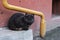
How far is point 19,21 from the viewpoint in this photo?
13.4 ft

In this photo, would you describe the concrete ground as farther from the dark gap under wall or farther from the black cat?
the dark gap under wall

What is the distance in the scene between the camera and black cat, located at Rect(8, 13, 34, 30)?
13.4 ft

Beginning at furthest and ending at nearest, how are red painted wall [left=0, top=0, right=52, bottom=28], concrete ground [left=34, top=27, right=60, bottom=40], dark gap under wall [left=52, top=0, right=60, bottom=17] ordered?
1. dark gap under wall [left=52, top=0, right=60, bottom=17]
2. concrete ground [left=34, top=27, right=60, bottom=40]
3. red painted wall [left=0, top=0, right=52, bottom=28]

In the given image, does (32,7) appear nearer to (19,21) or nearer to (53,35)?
(19,21)

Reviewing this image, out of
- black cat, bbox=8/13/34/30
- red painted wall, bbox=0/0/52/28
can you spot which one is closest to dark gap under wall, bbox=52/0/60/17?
red painted wall, bbox=0/0/52/28

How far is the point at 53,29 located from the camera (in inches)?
206

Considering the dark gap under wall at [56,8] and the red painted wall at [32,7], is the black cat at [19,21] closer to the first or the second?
the red painted wall at [32,7]

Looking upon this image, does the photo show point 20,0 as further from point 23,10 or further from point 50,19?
point 50,19

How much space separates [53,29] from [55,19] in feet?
1.27

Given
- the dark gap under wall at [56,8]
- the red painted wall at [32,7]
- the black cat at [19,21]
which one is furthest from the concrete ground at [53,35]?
the dark gap under wall at [56,8]

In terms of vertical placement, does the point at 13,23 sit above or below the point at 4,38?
above

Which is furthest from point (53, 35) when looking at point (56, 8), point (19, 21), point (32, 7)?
point (56, 8)

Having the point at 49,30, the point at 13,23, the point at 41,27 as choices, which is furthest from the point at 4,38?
the point at 49,30

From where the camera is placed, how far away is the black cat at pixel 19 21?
408cm
